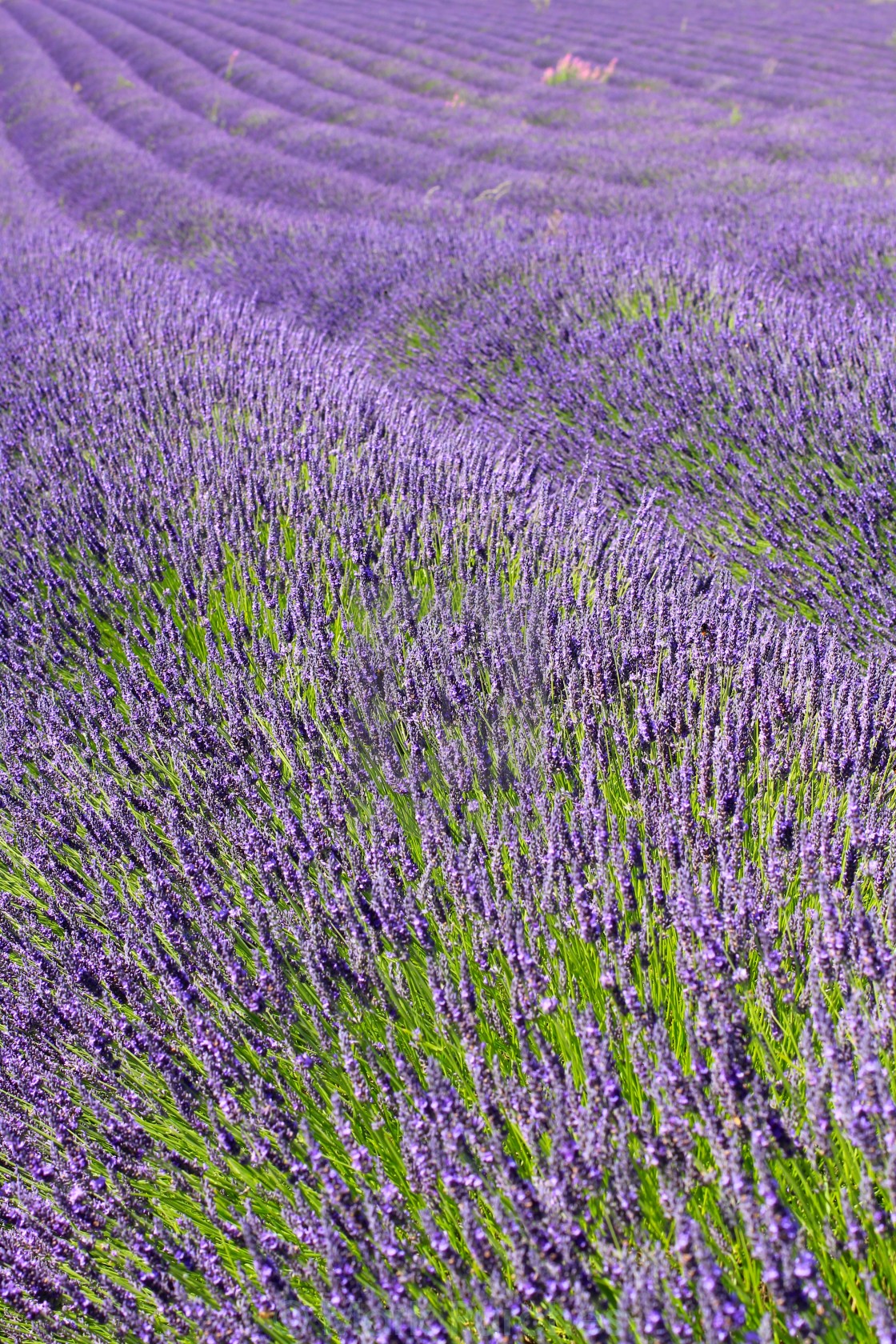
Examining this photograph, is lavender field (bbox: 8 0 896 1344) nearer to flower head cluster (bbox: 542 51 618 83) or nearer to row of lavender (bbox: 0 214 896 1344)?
row of lavender (bbox: 0 214 896 1344)

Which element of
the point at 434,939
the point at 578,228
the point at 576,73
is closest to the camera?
the point at 434,939

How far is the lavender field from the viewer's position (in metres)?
0.98

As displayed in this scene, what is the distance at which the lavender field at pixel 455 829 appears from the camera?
98 centimetres

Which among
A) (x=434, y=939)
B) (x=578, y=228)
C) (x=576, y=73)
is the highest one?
(x=576, y=73)

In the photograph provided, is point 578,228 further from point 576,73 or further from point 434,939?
point 576,73

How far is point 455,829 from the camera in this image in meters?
1.58

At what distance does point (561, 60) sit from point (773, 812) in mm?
17905

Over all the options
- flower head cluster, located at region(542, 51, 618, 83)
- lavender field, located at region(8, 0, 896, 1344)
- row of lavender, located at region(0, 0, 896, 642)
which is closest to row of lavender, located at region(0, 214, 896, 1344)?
lavender field, located at region(8, 0, 896, 1344)

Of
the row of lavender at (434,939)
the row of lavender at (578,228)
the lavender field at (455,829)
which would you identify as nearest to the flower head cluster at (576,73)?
the row of lavender at (578,228)

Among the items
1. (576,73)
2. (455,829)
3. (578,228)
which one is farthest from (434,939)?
(576,73)

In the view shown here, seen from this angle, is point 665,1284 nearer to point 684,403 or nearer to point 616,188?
point 684,403

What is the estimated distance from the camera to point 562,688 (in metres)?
1.89

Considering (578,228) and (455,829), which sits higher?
(578,228)

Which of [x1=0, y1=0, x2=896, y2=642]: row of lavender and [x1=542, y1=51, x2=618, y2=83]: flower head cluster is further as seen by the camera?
[x1=542, y1=51, x2=618, y2=83]: flower head cluster
